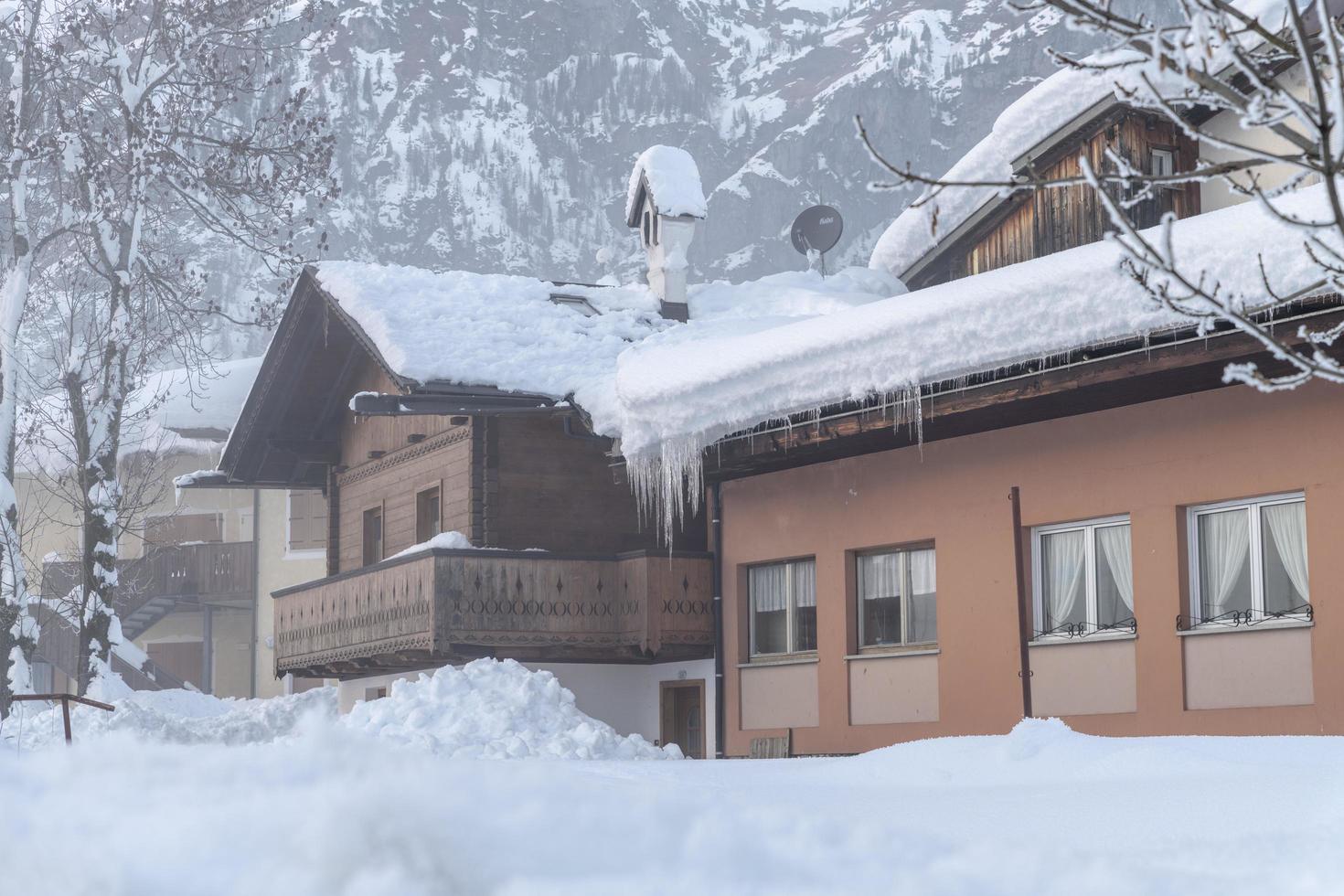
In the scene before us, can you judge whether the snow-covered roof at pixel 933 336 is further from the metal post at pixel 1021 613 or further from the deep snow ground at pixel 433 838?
the deep snow ground at pixel 433 838

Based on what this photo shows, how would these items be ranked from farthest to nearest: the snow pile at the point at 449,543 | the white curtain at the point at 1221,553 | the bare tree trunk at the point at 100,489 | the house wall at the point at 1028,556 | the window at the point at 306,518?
the window at the point at 306,518
the bare tree trunk at the point at 100,489
the snow pile at the point at 449,543
the white curtain at the point at 1221,553
the house wall at the point at 1028,556

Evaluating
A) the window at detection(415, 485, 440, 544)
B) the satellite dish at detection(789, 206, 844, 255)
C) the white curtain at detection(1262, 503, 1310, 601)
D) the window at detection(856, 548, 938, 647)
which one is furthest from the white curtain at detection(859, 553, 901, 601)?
the satellite dish at detection(789, 206, 844, 255)

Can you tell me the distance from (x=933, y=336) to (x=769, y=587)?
229 inches

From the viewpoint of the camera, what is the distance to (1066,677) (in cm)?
1316

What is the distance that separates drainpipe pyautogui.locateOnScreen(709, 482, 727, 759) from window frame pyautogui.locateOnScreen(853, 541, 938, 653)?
6.70 ft

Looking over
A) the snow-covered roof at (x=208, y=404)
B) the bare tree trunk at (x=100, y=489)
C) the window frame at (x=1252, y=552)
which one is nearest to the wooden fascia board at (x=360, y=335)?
the bare tree trunk at (x=100, y=489)

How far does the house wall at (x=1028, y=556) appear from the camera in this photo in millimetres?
11320

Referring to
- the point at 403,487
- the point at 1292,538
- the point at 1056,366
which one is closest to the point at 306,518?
the point at 403,487

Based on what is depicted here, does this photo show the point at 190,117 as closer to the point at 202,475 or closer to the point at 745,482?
the point at 202,475

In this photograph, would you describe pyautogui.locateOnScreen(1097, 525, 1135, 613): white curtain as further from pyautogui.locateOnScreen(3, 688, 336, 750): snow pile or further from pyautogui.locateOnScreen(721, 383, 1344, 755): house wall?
pyautogui.locateOnScreen(3, 688, 336, 750): snow pile

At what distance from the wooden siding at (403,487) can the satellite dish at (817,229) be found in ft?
18.8

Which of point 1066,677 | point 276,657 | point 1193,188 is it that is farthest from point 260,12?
point 1066,677

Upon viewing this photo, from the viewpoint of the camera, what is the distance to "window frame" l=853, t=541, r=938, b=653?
582 inches

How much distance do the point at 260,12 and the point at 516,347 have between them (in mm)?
7752
